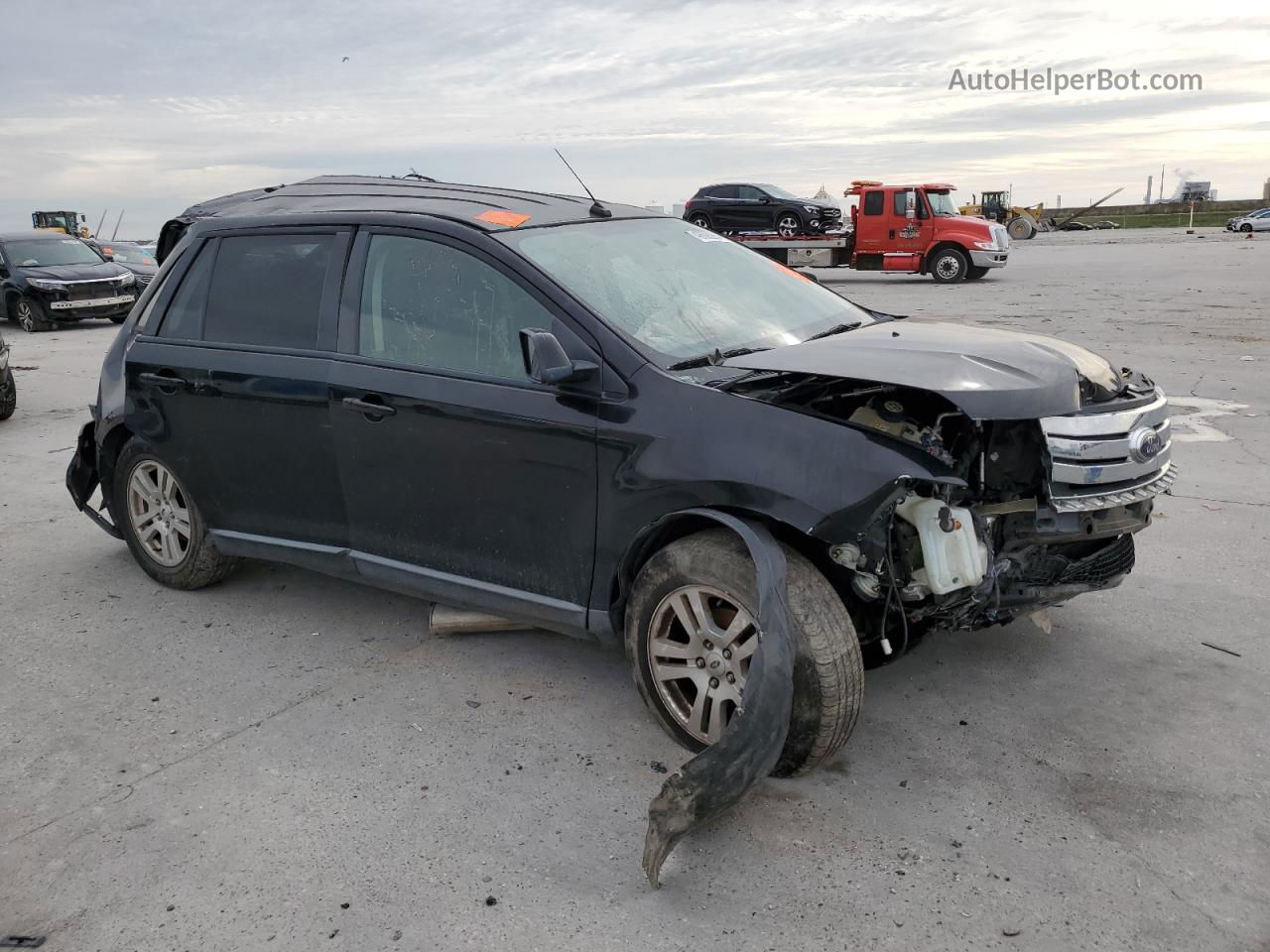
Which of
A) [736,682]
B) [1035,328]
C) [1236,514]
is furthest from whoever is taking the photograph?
[1035,328]

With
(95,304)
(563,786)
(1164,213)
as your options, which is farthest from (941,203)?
(1164,213)

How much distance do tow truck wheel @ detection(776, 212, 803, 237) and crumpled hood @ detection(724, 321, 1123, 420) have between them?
2451cm

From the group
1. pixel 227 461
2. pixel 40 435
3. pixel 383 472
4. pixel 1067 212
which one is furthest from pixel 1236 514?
pixel 1067 212

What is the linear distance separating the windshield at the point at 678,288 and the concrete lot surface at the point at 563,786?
1.33m

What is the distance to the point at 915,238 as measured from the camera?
24.4 meters

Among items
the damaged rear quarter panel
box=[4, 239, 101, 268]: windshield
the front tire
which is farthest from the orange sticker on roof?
box=[4, 239, 101, 268]: windshield

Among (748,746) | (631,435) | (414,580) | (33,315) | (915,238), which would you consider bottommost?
(748,746)

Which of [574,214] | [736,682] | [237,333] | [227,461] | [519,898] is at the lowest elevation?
[519,898]

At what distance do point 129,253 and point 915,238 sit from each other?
58.3 ft

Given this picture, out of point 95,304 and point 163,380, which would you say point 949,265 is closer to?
point 95,304

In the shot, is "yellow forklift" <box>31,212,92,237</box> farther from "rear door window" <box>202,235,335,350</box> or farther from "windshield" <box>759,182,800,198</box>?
"rear door window" <box>202,235,335,350</box>

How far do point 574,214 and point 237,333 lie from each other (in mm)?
1526

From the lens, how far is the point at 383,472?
4.16 m

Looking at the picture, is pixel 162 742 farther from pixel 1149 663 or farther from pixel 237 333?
pixel 1149 663
